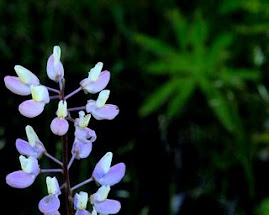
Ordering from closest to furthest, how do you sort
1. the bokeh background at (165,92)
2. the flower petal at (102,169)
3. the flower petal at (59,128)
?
1. the flower petal at (59,128)
2. the flower petal at (102,169)
3. the bokeh background at (165,92)

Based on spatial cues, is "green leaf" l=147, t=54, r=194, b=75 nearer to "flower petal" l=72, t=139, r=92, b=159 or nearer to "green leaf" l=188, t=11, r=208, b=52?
"green leaf" l=188, t=11, r=208, b=52

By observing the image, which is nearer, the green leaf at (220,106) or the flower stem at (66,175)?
the flower stem at (66,175)

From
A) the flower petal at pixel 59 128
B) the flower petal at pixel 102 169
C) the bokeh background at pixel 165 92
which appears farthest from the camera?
the bokeh background at pixel 165 92

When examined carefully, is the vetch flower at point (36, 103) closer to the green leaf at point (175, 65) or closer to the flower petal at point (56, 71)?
the flower petal at point (56, 71)

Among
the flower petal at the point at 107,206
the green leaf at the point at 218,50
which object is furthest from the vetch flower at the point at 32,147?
the green leaf at the point at 218,50

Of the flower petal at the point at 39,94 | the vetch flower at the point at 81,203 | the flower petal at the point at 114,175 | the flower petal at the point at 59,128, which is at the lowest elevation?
the vetch flower at the point at 81,203

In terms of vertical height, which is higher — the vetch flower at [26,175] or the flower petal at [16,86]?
the flower petal at [16,86]

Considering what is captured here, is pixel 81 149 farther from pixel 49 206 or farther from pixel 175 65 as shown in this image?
pixel 175 65
